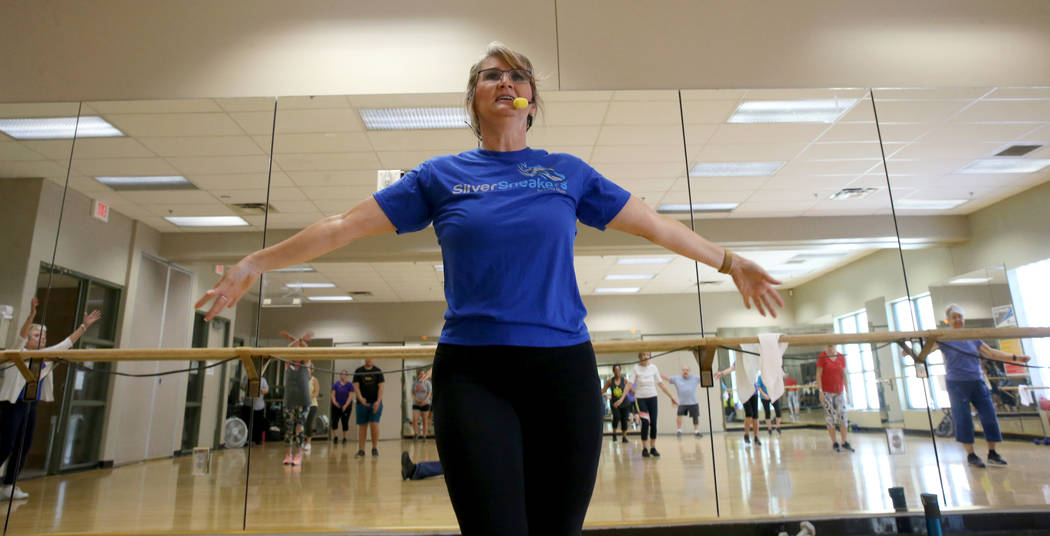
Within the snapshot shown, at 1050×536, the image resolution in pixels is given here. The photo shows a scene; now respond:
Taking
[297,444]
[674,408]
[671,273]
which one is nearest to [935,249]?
[671,273]

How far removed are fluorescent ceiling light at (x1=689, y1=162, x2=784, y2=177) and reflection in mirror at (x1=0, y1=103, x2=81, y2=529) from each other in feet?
13.5

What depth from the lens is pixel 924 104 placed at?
3865mm

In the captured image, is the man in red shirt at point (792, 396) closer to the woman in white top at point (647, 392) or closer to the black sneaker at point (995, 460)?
the woman in white top at point (647, 392)

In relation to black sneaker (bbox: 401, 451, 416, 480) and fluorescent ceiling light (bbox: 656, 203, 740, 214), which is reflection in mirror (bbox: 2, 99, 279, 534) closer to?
black sneaker (bbox: 401, 451, 416, 480)

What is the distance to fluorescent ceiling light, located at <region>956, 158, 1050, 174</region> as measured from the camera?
13.1 ft

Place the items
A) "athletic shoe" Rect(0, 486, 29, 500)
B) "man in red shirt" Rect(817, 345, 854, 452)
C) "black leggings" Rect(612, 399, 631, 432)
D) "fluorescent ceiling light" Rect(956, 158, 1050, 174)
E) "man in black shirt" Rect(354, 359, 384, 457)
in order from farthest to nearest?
"man in red shirt" Rect(817, 345, 854, 452), "fluorescent ceiling light" Rect(956, 158, 1050, 174), "man in black shirt" Rect(354, 359, 384, 457), "black leggings" Rect(612, 399, 631, 432), "athletic shoe" Rect(0, 486, 29, 500)

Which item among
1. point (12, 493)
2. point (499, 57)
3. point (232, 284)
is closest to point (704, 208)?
point (499, 57)

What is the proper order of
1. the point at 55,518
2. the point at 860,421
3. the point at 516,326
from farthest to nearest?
the point at 860,421 → the point at 55,518 → the point at 516,326

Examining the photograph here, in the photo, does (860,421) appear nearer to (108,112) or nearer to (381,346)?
(381,346)

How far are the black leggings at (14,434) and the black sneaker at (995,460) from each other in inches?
226

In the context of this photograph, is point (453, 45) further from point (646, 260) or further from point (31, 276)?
point (31, 276)

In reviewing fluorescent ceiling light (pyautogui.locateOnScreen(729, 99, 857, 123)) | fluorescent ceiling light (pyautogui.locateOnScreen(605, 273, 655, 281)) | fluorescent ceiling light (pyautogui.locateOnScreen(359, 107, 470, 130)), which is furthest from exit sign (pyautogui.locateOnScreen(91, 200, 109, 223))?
fluorescent ceiling light (pyautogui.locateOnScreen(729, 99, 857, 123))

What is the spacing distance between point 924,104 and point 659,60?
1.86 meters

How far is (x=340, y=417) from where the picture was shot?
3.57 m
